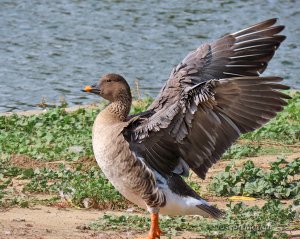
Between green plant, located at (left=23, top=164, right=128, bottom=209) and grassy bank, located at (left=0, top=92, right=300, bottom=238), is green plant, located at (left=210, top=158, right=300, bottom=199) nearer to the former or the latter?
grassy bank, located at (left=0, top=92, right=300, bottom=238)

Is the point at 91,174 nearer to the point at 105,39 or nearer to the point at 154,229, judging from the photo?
the point at 154,229

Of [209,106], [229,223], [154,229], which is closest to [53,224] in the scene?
[154,229]

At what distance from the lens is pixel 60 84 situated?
17953 millimetres

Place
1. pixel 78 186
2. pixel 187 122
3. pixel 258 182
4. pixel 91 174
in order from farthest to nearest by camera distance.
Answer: pixel 91 174 → pixel 258 182 → pixel 78 186 → pixel 187 122

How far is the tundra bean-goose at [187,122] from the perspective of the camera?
7.59m

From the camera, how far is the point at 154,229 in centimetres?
797

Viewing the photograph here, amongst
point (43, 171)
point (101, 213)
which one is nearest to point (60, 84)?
point (43, 171)

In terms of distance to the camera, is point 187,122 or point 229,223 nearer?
point 187,122

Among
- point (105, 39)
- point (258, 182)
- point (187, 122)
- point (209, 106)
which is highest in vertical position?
point (209, 106)

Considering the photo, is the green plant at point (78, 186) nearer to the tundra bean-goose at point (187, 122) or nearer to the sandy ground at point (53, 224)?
the sandy ground at point (53, 224)

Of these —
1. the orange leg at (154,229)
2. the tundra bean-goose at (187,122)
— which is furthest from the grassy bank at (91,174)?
the tundra bean-goose at (187,122)

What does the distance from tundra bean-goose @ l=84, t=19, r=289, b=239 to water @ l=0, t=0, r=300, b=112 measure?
772 centimetres

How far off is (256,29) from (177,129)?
4.42 feet

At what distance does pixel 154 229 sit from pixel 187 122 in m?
0.95
